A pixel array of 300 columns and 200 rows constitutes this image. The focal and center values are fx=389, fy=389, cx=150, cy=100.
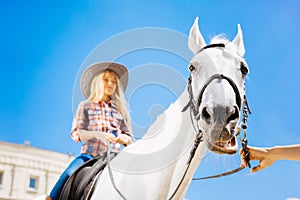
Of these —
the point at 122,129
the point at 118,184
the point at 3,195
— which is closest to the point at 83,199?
the point at 118,184

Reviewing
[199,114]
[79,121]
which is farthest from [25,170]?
[199,114]

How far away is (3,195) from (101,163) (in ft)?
101

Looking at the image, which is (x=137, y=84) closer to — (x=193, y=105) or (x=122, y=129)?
(x=122, y=129)

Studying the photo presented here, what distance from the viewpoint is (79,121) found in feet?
13.7

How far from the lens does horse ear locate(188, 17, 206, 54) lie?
3.32m

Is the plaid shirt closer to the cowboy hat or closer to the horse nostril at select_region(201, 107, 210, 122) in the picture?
the cowboy hat

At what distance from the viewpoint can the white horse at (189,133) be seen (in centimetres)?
265

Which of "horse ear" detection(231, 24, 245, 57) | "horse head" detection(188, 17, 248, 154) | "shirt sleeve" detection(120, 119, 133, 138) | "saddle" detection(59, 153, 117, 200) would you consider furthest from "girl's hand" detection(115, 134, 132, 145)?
"horse ear" detection(231, 24, 245, 57)

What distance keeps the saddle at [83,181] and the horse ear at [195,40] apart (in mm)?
1273

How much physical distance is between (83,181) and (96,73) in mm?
1495

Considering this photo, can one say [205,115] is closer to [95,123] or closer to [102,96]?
[95,123]

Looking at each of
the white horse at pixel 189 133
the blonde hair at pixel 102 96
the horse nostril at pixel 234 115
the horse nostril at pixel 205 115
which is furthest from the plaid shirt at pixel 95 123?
the horse nostril at pixel 234 115

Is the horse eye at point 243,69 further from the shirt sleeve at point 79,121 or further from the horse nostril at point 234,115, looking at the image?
the shirt sleeve at point 79,121

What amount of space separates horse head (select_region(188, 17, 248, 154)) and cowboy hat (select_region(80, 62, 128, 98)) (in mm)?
1557
